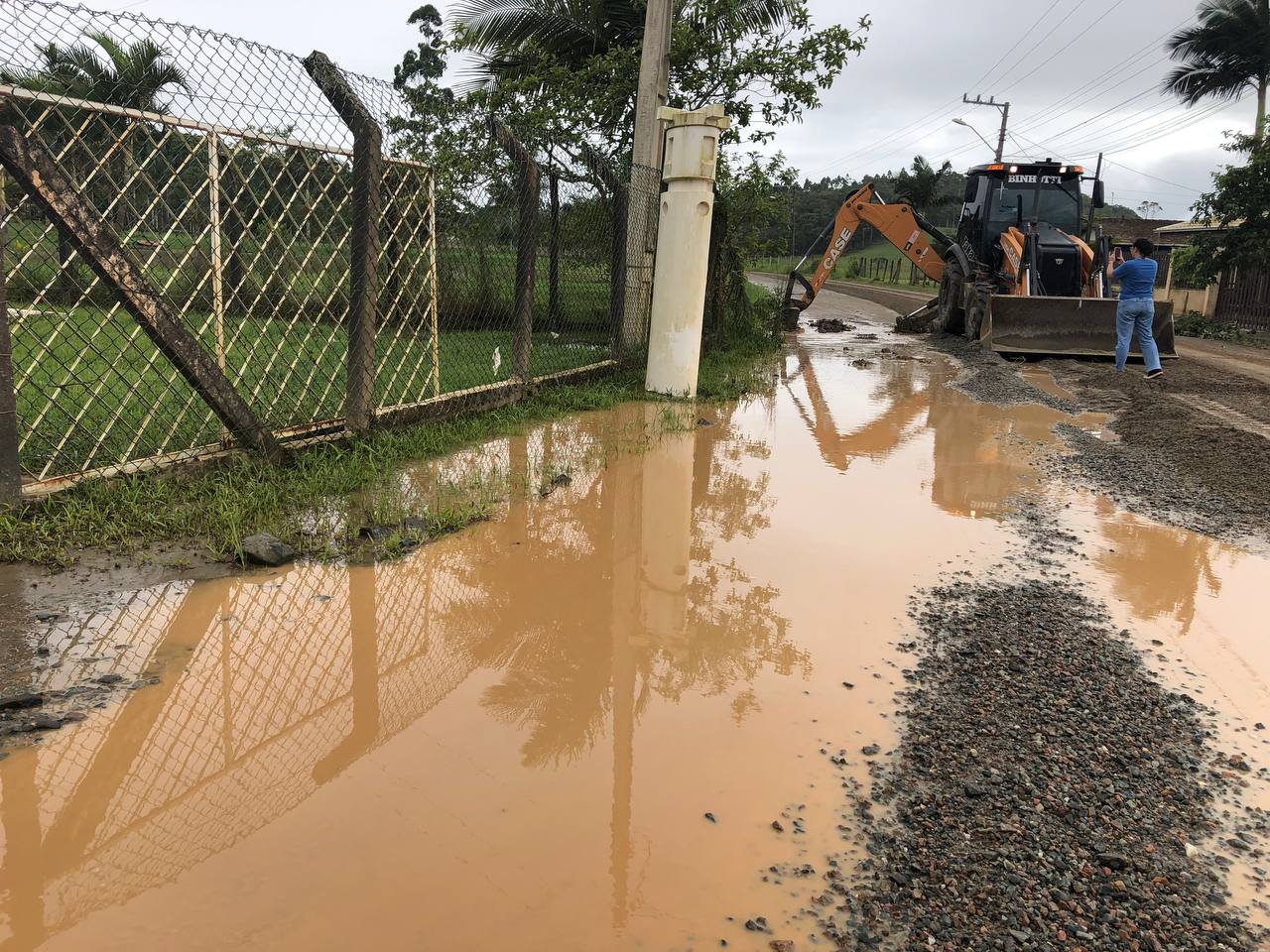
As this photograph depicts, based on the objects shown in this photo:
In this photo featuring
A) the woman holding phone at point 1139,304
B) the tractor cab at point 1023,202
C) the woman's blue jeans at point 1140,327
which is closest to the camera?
the woman holding phone at point 1139,304

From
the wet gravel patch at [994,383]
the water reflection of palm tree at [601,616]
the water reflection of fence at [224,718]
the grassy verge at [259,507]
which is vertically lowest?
the water reflection of fence at [224,718]

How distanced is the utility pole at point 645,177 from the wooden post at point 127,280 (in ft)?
17.3

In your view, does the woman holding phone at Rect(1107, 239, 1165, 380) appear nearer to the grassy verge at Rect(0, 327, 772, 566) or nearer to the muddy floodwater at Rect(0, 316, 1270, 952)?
the muddy floodwater at Rect(0, 316, 1270, 952)

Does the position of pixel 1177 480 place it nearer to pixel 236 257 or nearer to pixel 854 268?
pixel 236 257

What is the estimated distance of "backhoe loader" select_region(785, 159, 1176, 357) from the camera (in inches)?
514

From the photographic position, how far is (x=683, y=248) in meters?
8.80

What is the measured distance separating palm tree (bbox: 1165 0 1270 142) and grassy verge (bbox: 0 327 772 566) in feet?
103

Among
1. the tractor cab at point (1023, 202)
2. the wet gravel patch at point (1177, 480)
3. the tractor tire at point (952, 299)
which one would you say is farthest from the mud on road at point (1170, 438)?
the tractor tire at point (952, 299)

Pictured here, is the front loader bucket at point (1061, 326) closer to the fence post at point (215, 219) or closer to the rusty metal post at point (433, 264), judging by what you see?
the rusty metal post at point (433, 264)

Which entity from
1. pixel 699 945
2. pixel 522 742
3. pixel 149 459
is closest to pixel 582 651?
pixel 522 742

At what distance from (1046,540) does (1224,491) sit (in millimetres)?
2067

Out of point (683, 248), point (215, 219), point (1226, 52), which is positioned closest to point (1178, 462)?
point (683, 248)

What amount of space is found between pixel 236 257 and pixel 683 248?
14.8 ft

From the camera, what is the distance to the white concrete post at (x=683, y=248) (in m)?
8.65
